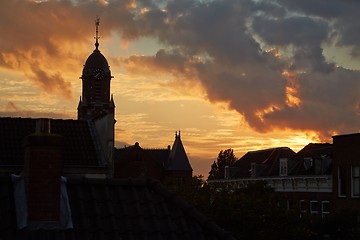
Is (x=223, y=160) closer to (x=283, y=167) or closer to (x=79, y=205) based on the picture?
(x=283, y=167)

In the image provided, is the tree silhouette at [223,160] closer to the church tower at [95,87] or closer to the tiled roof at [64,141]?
the church tower at [95,87]

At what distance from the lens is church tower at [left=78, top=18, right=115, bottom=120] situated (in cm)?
9000

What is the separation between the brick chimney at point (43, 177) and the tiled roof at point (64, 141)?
73.4ft

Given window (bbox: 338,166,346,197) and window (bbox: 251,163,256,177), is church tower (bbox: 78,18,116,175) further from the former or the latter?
window (bbox: 338,166,346,197)

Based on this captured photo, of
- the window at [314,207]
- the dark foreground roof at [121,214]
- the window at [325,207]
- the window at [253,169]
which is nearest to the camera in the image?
the dark foreground roof at [121,214]

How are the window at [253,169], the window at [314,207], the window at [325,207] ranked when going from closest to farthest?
the window at [325,207]
the window at [314,207]
the window at [253,169]

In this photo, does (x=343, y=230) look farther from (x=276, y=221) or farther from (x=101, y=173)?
(x=101, y=173)

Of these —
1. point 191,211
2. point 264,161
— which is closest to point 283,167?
point 264,161

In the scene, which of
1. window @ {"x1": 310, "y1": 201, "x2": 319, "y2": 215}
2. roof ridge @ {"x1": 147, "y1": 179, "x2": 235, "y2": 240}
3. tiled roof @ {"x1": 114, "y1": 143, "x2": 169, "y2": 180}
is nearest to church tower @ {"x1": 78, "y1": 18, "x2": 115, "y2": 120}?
tiled roof @ {"x1": 114, "y1": 143, "x2": 169, "y2": 180}

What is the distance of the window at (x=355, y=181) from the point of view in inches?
1817

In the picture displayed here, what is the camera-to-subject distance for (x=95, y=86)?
91438 millimetres

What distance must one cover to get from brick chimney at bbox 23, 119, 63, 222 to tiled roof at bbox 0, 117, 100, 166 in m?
22.4

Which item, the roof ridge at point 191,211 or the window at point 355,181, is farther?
the window at point 355,181

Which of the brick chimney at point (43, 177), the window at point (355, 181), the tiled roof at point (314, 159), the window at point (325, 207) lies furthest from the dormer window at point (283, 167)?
the brick chimney at point (43, 177)
